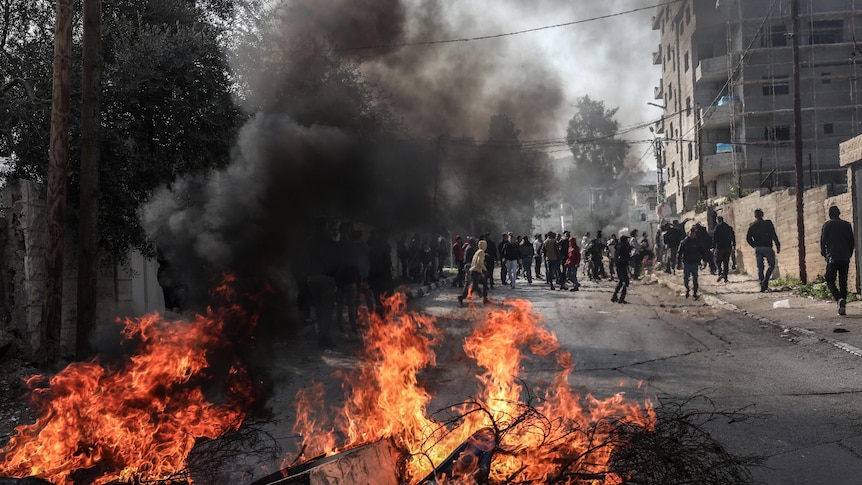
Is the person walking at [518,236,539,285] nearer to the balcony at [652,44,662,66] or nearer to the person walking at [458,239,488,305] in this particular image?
the person walking at [458,239,488,305]

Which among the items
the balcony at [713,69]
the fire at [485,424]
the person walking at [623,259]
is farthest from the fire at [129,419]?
the balcony at [713,69]

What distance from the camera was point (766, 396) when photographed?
5.75 m

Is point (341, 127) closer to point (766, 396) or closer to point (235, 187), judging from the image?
point (235, 187)

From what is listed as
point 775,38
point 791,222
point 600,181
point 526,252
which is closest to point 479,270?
point 526,252

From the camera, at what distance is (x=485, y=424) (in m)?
4.09

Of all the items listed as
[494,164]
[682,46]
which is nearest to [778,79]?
[682,46]

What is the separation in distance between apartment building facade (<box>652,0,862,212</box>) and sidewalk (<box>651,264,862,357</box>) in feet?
52.0

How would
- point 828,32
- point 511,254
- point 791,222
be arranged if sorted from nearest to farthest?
point 791,222 → point 511,254 → point 828,32

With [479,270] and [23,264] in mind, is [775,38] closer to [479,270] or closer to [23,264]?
[479,270]

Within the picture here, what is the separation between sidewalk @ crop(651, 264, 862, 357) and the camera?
869 cm

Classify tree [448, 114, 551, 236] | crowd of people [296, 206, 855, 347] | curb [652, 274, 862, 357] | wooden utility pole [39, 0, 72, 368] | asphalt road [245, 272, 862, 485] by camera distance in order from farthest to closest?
tree [448, 114, 551, 236]
crowd of people [296, 206, 855, 347]
curb [652, 274, 862, 357]
wooden utility pole [39, 0, 72, 368]
asphalt road [245, 272, 862, 485]

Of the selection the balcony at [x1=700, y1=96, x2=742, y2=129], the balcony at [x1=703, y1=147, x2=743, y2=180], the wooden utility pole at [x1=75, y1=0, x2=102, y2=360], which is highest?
the balcony at [x1=700, y1=96, x2=742, y2=129]

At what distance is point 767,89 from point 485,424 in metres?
36.5

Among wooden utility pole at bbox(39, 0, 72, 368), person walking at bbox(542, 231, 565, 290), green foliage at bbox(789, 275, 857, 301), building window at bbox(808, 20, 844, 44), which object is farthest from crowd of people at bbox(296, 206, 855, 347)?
building window at bbox(808, 20, 844, 44)
